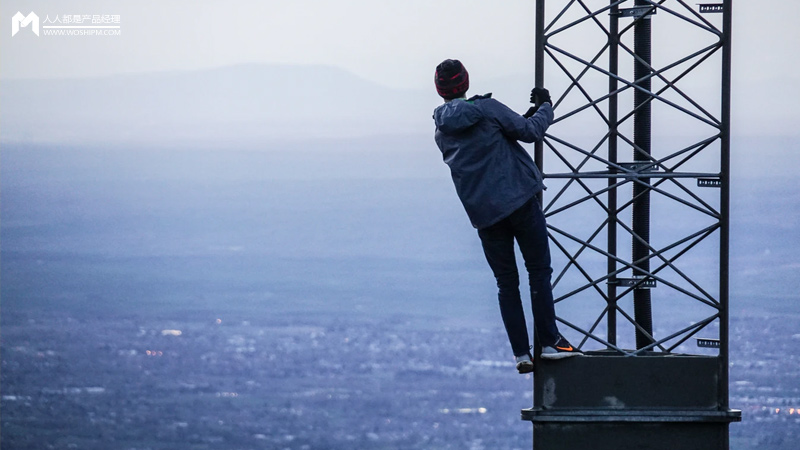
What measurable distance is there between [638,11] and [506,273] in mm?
2243

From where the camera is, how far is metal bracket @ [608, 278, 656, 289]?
718cm

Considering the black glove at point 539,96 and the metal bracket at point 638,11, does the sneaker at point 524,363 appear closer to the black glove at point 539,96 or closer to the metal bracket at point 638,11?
the black glove at point 539,96

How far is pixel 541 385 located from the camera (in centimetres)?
663

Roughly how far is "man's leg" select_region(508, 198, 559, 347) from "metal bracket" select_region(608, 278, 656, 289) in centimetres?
100

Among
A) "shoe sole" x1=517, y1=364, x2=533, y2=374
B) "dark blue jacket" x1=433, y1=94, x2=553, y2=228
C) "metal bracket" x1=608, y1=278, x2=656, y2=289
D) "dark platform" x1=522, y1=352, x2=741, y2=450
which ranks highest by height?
"dark blue jacket" x1=433, y1=94, x2=553, y2=228

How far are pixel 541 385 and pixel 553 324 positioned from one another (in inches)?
17.2

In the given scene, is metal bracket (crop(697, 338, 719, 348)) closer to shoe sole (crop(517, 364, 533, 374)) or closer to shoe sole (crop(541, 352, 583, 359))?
shoe sole (crop(541, 352, 583, 359))

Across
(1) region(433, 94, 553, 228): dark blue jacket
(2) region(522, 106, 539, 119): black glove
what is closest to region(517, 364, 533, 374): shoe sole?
(1) region(433, 94, 553, 228): dark blue jacket

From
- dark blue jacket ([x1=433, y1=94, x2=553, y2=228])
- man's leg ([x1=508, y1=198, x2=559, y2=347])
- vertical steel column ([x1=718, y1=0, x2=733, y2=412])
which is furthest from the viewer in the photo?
vertical steel column ([x1=718, y1=0, x2=733, y2=412])

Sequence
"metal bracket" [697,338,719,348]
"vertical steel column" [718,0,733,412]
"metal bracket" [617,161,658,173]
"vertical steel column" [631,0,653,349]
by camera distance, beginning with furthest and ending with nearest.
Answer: "vertical steel column" [631,0,653,349]
"metal bracket" [617,161,658,173]
"metal bracket" [697,338,719,348]
"vertical steel column" [718,0,733,412]

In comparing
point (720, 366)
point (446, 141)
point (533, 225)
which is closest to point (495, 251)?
point (533, 225)

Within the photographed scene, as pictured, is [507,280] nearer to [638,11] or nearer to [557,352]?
[557,352]

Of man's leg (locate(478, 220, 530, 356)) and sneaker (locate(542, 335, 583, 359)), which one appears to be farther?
sneaker (locate(542, 335, 583, 359))

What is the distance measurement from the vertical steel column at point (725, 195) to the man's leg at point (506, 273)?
53.3 inches
